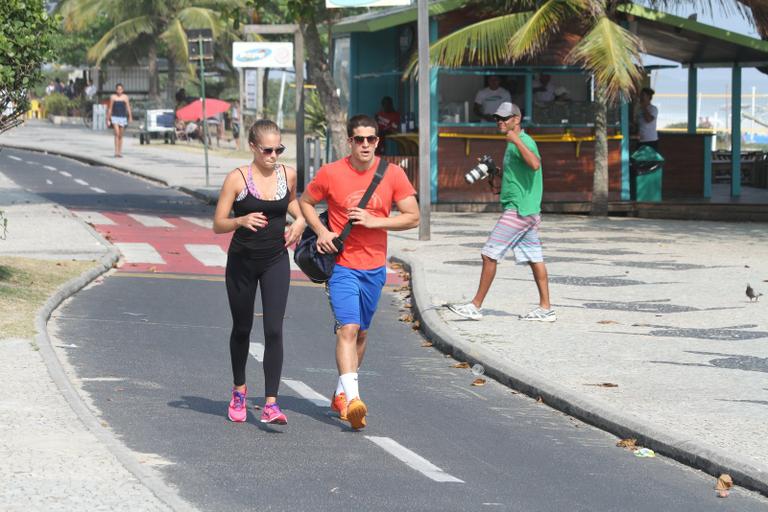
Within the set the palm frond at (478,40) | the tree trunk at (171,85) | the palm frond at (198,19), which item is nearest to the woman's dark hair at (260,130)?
the palm frond at (478,40)

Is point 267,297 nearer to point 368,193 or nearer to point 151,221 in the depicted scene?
point 368,193

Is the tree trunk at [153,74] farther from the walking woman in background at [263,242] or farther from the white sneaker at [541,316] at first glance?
the walking woman in background at [263,242]

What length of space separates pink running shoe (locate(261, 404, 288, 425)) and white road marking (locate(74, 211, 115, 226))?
15.3 metres

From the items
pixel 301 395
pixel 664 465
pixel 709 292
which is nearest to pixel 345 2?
pixel 709 292

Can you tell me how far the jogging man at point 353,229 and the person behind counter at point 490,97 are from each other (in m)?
18.0

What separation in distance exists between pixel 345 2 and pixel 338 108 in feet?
15.7

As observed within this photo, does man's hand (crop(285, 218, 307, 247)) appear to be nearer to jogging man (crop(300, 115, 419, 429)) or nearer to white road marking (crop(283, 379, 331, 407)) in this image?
jogging man (crop(300, 115, 419, 429))

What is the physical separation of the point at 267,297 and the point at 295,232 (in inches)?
16.2

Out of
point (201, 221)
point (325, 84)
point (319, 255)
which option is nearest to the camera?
point (319, 255)

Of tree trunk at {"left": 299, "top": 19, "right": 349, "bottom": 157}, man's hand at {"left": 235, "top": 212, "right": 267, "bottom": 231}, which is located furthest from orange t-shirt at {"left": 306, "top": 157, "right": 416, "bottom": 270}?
tree trunk at {"left": 299, "top": 19, "right": 349, "bottom": 157}

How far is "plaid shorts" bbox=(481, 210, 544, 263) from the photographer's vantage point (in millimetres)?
13164

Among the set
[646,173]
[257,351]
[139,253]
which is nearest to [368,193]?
[257,351]

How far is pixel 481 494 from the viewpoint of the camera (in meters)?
7.29

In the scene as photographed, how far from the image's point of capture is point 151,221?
80.2 ft
